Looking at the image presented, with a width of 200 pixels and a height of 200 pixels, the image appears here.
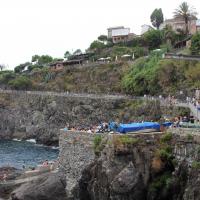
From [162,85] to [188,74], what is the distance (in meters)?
5.16

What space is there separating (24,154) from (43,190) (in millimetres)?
43501

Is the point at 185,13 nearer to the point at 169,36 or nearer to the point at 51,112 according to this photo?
the point at 169,36

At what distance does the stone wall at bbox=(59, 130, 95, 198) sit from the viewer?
170 feet

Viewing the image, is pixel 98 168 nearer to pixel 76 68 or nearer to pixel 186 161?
pixel 186 161

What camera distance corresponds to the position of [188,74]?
93250mm

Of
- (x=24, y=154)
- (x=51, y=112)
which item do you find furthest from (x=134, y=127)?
(x=51, y=112)

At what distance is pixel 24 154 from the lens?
94.2 meters

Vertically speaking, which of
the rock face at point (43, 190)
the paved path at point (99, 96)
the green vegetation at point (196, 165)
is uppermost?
the paved path at point (99, 96)

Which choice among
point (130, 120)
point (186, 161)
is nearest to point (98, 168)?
point (186, 161)

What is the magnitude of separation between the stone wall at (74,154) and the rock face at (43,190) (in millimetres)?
884

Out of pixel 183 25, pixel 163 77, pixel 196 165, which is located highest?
pixel 183 25

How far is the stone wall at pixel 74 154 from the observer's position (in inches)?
2034

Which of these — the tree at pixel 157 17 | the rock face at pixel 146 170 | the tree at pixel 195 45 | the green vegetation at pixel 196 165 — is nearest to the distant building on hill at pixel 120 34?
the tree at pixel 157 17

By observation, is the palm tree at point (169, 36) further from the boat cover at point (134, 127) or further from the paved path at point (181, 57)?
the boat cover at point (134, 127)
